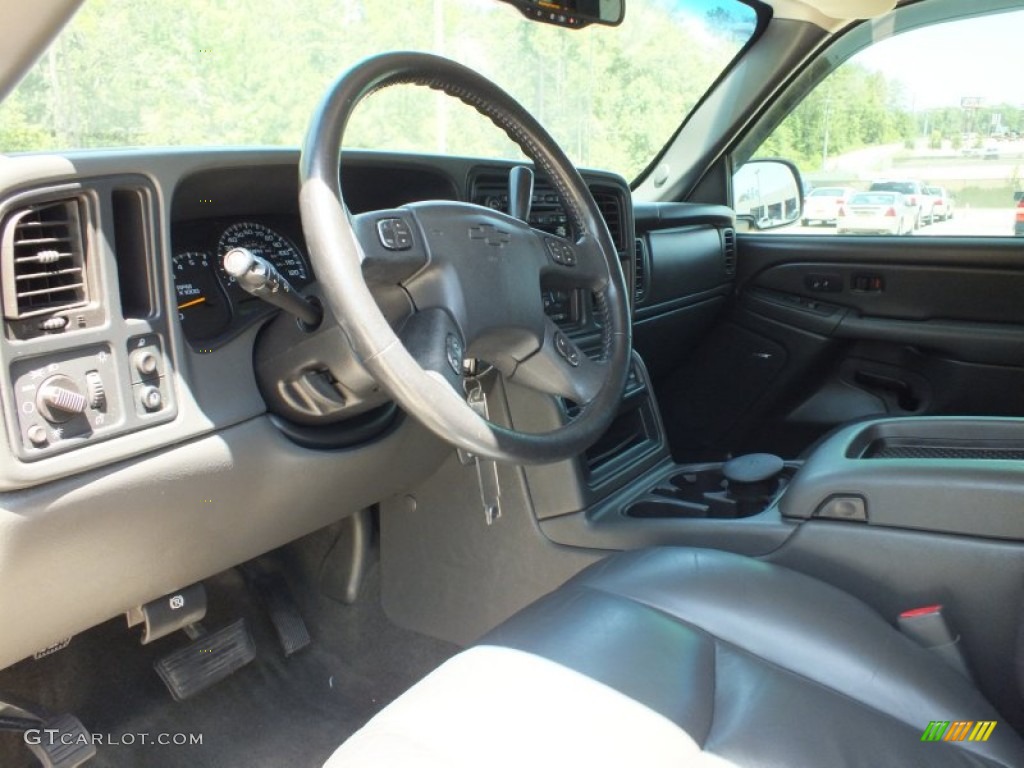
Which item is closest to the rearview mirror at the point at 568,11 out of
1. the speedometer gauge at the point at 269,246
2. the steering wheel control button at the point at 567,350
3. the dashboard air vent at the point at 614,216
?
the dashboard air vent at the point at 614,216

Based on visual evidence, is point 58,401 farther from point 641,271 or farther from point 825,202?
point 825,202

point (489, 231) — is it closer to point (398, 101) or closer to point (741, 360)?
point (398, 101)

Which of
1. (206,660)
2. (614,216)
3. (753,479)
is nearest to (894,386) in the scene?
(614,216)

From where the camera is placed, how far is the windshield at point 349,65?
5.07 feet

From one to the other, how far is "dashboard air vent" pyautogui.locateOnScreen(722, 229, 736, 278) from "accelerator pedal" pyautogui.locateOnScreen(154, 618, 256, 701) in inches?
75.9

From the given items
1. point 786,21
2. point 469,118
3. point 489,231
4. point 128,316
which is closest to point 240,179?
point 128,316

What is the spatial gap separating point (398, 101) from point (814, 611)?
53.7 inches

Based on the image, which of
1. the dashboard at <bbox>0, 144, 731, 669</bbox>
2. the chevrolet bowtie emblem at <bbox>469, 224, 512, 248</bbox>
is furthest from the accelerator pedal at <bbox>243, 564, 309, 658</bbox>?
the chevrolet bowtie emblem at <bbox>469, 224, 512, 248</bbox>

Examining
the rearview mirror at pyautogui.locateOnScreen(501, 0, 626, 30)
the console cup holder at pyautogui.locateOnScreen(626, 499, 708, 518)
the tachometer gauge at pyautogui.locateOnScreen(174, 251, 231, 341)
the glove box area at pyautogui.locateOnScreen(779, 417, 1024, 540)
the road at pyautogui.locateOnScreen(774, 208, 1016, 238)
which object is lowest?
the console cup holder at pyautogui.locateOnScreen(626, 499, 708, 518)

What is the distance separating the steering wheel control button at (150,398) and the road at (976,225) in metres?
2.37

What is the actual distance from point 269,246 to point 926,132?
2.11 m

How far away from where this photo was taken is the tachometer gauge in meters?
1.35

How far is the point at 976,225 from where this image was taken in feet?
8.86

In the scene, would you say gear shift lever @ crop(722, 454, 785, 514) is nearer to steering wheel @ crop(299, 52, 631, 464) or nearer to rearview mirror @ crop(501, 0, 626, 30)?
steering wheel @ crop(299, 52, 631, 464)
